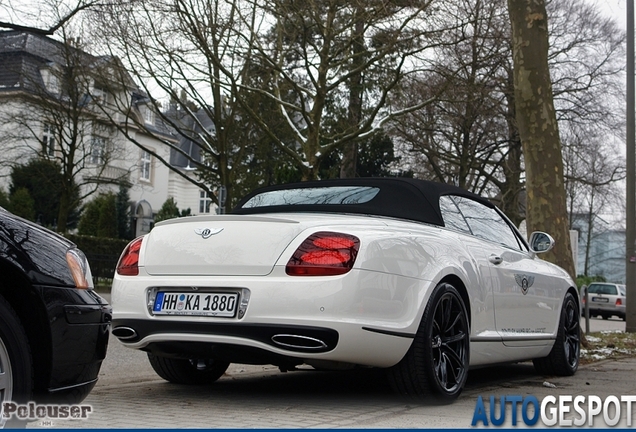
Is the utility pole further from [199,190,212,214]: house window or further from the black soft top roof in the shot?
[199,190,212,214]: house window

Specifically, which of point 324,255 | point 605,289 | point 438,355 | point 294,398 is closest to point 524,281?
point 438,355

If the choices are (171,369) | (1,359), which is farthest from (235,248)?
(1,359)

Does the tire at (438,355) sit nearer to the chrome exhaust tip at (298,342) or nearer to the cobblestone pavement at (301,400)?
the cobblestone pavement at (301,400)

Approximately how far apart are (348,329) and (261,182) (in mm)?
32890

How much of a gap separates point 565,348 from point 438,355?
2.69 meters

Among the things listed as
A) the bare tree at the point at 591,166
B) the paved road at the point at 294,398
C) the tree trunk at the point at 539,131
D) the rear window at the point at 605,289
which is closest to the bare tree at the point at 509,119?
the bare tree at the point at 591,166

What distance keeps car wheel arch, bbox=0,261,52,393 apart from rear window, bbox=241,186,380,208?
3.10 metres

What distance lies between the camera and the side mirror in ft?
26.3

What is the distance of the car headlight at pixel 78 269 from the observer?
13.4ft

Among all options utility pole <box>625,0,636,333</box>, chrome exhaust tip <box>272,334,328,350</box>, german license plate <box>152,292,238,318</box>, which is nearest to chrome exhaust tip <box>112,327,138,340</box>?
german license plate <box>152,292,238,318</box>

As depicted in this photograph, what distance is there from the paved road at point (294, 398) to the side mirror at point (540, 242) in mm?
1122

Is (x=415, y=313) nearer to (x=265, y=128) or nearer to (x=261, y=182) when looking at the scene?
(x=265, y=128)

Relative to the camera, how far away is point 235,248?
5551mm

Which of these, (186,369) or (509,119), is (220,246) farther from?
(509,119)
